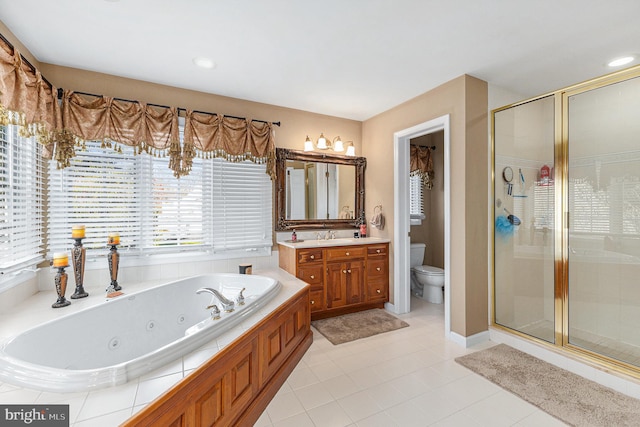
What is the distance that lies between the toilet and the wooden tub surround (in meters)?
2.13

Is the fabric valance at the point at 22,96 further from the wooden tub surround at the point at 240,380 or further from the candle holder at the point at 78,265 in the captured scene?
the wooden tub surround at the point at 240,380

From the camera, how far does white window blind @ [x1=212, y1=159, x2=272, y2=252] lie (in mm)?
3178

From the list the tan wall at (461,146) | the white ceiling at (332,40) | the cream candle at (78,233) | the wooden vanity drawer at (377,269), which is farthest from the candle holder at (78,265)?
the wooden vanity drawer at (377,269)

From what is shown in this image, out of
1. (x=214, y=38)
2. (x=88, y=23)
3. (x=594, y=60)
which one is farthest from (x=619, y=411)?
(x=88, y=23)

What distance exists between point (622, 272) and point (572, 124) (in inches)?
51.7

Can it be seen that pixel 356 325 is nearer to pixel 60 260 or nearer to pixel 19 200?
pixel 60 260

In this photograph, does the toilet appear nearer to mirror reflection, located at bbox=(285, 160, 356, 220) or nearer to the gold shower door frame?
mirror reflection, located at bbox=(285, 160, 356, 220)

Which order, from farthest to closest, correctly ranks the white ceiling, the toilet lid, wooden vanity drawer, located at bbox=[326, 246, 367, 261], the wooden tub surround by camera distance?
the toilet lid → wooden vanity drawer, located at bbox=[326, 246, 367, 261] → the white ceiling → the wooden tub surround

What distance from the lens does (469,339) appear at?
2676 millimetres

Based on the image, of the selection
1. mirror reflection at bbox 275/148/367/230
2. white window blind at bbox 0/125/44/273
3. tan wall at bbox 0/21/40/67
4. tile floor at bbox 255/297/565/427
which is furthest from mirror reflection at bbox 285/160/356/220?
tan wall at bbox 0/21/40/67

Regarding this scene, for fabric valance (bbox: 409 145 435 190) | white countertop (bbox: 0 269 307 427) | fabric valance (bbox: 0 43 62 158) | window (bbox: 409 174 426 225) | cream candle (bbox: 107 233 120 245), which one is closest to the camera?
white countertop (bbox: 0 269 307 427)

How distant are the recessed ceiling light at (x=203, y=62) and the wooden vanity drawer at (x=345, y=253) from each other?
2.16 meters

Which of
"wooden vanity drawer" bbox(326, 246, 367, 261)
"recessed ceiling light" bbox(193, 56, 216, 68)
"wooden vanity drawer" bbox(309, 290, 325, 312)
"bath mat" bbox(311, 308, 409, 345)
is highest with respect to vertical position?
"recessed ceiling light" bbox(193, 56, 216, 68)

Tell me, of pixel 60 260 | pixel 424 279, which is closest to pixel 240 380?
pixel 60 260
